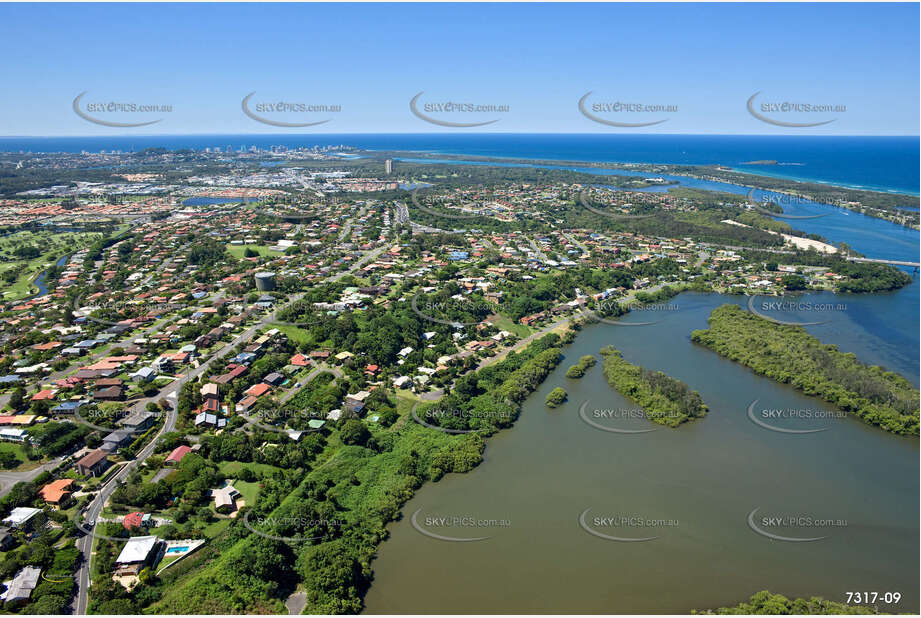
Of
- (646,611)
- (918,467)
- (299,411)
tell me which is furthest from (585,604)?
(918,467)

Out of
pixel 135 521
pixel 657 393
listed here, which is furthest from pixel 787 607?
pixel 135 521

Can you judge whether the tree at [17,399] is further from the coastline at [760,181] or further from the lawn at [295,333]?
the coastline at [760,181]

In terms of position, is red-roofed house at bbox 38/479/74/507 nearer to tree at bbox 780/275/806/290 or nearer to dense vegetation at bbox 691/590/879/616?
dense vegetation at bbox 691/590/879/616

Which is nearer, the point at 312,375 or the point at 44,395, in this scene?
the point at 44,395

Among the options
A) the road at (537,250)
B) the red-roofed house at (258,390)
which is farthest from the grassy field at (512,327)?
the red-roofed house at (258,390)

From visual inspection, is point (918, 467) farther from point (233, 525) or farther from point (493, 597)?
point (233, 525)

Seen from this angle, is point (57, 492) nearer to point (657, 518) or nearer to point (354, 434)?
point (354, 434)
